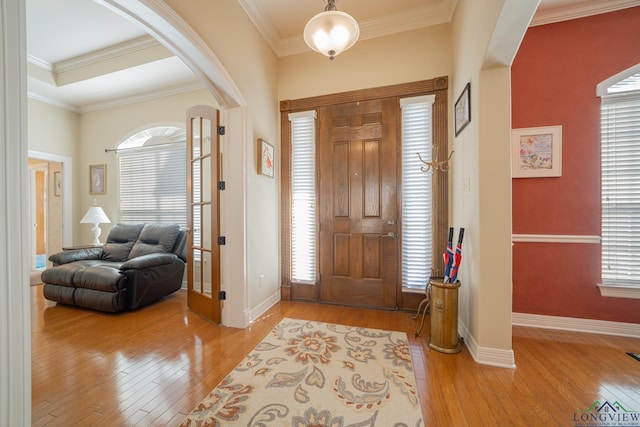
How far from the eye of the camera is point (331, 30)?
173cm

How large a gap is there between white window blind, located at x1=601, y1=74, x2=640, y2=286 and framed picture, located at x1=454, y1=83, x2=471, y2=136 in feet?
4.50

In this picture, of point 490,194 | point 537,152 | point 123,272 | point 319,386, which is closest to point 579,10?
point 537,152

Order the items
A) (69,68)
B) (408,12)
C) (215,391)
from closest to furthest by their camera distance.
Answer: (215,391) < (408,12) < (69,68)

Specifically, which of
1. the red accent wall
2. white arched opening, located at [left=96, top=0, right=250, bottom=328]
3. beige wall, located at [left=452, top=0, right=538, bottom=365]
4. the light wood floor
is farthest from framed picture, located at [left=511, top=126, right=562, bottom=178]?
white arched opening, located at [left=96, top=0, right=250, bottom=328]

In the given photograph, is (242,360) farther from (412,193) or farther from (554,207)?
(554,207)

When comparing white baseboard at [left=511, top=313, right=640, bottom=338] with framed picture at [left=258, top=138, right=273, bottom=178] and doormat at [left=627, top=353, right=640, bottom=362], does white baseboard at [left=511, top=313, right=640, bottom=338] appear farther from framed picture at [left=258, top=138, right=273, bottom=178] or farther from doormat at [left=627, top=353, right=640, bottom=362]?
framed picture at [left=258, top=138, right=273, bottom=178]

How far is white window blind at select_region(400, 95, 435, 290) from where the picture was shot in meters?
2.93

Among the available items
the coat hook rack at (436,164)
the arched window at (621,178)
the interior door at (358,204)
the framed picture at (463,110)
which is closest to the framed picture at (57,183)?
the interior door at (358,204)

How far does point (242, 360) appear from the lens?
2037 mm

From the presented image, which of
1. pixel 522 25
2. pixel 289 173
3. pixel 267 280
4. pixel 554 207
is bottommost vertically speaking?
pixel 267 280

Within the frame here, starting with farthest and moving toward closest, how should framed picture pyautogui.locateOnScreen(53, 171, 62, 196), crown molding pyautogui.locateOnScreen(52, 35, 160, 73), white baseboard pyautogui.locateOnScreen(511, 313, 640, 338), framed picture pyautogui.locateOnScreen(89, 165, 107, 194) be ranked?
1. framed picture pyautogui.locateOnScreen(53, 171, 62, 196)
2. framed picture pyautogui.locateOnScreen(89, 165, 107, 194)
3. crown molding pyautogui.locateOnScreen(52, 35, 160, 73)
4. white baseboard pyautogui.locateOnScreen(511, 313, 640, 338)

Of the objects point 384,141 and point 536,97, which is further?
point 384,141

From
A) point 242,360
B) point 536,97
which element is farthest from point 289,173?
point 536,97

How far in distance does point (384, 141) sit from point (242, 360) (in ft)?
8.92
